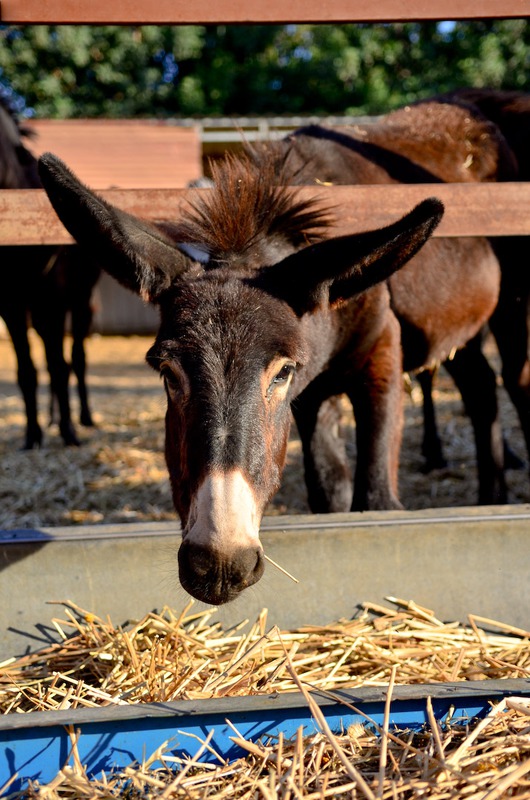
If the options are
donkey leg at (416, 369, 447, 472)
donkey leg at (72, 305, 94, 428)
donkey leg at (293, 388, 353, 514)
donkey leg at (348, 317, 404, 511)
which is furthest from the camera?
donkey leg at (72, 305, 94, 428)

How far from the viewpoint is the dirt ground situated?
16.3 ft

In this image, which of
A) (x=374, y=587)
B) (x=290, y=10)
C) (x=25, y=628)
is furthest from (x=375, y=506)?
(x=290, y=10)

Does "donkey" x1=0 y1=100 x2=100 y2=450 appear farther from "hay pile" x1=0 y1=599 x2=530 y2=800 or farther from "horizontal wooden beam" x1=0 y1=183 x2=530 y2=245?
"hay pile" x1=0 y1=599 x2=530 y2=800

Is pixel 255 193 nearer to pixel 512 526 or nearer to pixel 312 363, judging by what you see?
pixel 312 363

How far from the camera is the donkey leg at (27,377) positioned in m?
6.60

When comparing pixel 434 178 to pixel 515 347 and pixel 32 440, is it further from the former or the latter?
pixel 32 440

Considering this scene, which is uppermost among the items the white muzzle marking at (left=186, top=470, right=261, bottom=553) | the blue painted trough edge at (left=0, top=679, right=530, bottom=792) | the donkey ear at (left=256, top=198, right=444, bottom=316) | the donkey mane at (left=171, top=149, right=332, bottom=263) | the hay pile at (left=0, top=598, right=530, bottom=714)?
the donkey mane at (left=171, top=149, right=332, bottom=263)

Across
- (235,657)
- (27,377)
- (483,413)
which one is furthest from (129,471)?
(235,657)

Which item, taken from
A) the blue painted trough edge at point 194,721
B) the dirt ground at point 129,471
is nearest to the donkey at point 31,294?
the dirt ground at point 129,471

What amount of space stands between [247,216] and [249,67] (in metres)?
25.2

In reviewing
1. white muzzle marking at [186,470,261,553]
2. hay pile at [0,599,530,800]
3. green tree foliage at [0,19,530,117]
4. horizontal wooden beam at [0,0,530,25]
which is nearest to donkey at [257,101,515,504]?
horizontal wooden beam at [0,0,530,25]

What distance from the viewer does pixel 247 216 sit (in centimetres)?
273

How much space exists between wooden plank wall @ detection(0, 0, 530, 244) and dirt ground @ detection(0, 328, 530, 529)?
889 millimetres

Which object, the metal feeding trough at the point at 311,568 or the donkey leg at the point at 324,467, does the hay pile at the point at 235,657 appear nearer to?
the metal feeding trough at the point at 311,568
